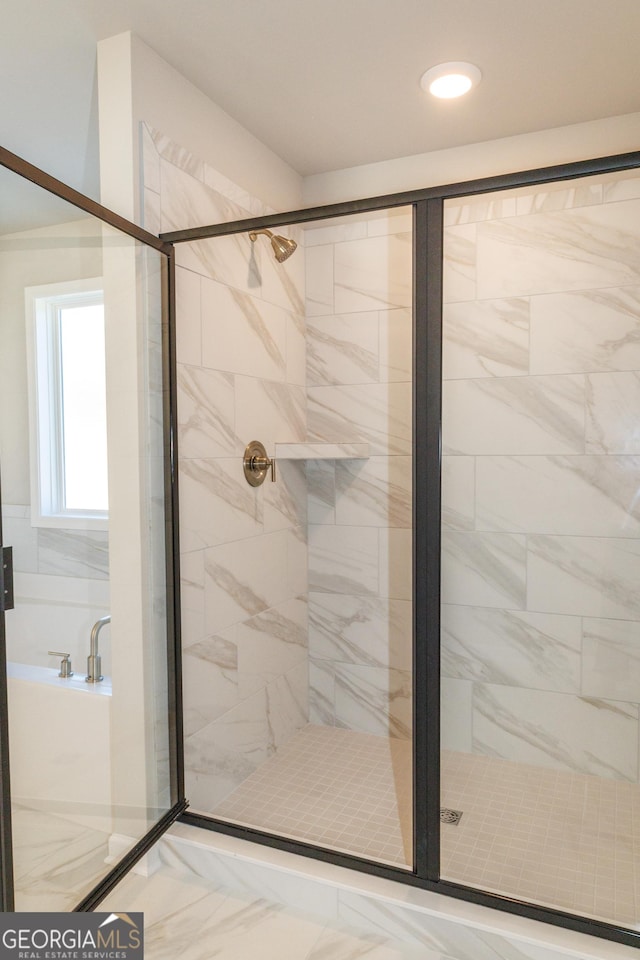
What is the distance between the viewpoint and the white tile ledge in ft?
4.79

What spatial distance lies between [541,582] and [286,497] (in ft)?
3.67

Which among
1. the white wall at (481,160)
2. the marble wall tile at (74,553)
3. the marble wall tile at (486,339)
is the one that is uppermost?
the white wall at (481,160)

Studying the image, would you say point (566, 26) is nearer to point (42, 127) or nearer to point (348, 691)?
point (42, 127)

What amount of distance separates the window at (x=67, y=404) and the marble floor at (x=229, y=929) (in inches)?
40.7

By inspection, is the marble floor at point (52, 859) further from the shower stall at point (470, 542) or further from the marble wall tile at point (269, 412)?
the marble wall tile at point (269, 412)

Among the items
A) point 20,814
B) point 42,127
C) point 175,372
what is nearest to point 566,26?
point 175,372

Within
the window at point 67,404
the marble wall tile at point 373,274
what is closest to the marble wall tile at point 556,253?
the marble wall tile at point 373,274

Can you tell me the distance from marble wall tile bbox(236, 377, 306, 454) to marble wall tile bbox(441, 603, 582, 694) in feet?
3.31

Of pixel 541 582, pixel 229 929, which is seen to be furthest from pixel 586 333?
pixel 229 929

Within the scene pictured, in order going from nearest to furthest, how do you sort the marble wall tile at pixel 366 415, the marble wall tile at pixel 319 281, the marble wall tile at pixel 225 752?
the marble wall tile at pixel 225 752 → the marble wall tile at pixel 366 415 → the marble wall tile at pixel 319 281

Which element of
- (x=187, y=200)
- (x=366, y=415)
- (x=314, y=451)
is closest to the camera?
(x=187, y=200)

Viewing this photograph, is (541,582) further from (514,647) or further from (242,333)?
(242,333)

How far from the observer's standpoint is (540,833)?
180 centimetres

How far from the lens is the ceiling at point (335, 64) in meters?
1.68
